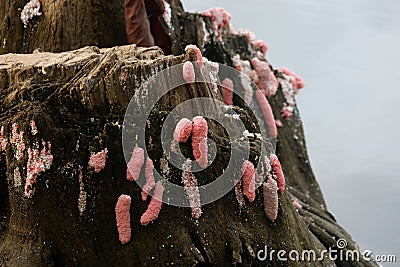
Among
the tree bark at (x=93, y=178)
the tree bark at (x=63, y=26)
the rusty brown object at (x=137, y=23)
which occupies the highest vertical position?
the rusty brown object at (x=137, y=23)

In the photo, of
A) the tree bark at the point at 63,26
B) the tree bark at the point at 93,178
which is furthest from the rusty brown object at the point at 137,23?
the tree bark at the point at 93,178

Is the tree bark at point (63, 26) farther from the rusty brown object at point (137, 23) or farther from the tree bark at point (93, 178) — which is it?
the tree bark at point (93, 178)

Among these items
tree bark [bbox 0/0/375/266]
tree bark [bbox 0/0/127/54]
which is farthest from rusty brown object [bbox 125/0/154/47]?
tree bark [bbox 0/0/375/266]

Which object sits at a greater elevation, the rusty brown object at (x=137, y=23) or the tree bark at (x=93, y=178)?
the rusty brown object at (x=137, y=23)

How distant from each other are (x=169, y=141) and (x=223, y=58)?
1.79 m

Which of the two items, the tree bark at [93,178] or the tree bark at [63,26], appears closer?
the tree bark at [93,178]

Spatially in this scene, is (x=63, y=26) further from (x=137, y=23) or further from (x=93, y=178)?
(x=93, y=178)

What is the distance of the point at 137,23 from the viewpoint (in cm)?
311

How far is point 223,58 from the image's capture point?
12.6 feet

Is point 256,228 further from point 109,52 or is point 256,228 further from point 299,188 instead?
point 299,188

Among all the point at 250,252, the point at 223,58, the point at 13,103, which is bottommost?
the point at 250,252

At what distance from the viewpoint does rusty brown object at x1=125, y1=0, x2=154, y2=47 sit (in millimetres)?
3100

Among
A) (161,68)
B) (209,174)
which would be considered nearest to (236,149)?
(209,174)

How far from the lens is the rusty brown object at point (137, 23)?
3.10 meters
